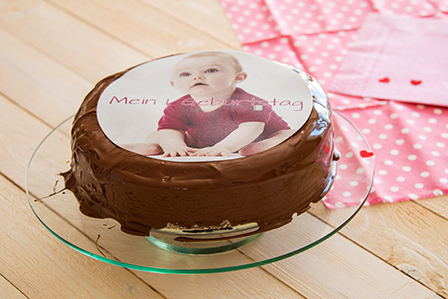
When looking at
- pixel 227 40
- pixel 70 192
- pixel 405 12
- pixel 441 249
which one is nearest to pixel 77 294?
pixel 70 192

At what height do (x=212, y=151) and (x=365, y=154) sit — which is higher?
(x=212, y=151)

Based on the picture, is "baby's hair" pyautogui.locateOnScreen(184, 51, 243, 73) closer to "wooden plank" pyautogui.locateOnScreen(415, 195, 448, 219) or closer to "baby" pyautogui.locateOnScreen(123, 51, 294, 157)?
"baby" pyautogui.locateOnScreen(123, 51, 294, 157)

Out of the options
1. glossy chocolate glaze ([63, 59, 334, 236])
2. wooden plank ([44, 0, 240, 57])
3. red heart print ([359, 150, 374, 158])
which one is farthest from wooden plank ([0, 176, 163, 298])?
wooden plank ([44, 0, 240, 57])

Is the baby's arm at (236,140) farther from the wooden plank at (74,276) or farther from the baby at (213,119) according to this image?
the wooden plank at (74,276)

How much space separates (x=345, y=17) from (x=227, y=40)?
1.18ft

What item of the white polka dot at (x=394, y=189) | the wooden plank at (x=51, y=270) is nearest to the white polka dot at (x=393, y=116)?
the white polka dot at (x=394, y=189)

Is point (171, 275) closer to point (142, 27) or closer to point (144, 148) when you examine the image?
point (144, 148)

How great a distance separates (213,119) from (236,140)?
69mm

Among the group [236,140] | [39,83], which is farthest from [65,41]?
[236,140]

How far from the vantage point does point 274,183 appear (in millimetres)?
906

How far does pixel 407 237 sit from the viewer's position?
1087 mm

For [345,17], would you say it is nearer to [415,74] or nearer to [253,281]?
[415,74]

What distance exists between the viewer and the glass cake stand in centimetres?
96

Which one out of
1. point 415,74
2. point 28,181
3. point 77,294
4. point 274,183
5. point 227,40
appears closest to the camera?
point 274,183
